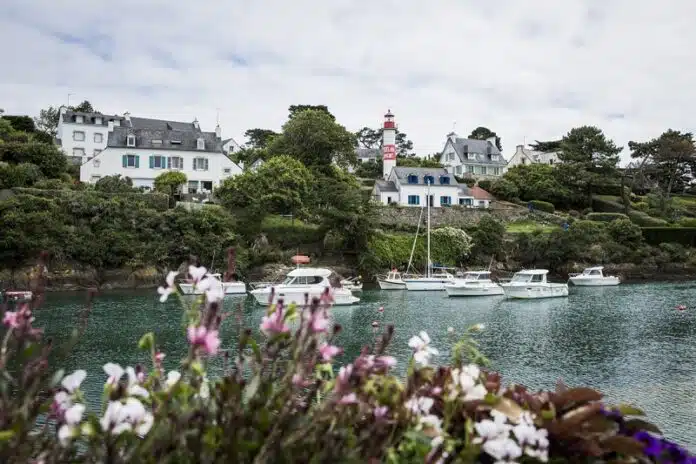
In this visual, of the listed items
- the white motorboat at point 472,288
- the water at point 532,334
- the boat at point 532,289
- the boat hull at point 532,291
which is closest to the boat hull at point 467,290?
the white motorboat at point 472,288

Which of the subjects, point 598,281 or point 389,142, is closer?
point 598,281

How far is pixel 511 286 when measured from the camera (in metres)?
39.8

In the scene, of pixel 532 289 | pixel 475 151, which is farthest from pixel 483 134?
pixel 532 289

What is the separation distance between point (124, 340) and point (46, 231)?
975 inches

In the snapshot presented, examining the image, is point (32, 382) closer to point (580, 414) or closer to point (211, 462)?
point (211, 462)

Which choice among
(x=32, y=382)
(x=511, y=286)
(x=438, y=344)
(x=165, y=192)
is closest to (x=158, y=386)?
(x=32, y=382)

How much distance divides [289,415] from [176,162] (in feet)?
188

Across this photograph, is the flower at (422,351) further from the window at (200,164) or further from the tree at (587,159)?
the tree at (587,159)

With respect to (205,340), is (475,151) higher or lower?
higher

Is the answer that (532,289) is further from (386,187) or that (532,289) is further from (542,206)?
(542,206)

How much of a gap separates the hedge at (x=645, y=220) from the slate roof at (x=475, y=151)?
75.0ft

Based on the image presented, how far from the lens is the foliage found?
2.54 m

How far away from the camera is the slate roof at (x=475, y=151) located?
84250 millimetres

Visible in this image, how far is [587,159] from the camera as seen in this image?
240ft
